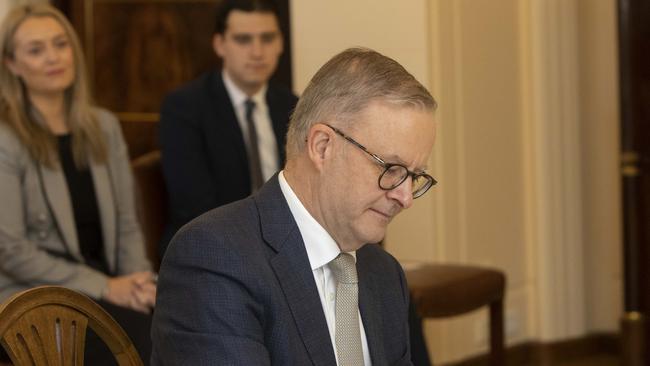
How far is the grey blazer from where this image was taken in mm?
3846

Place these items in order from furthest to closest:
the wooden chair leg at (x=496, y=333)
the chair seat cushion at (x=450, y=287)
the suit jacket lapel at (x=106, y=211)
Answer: the wooden chair leg at (x=496, y=333), the chair seat cushion at (x=450, y=287), the suit jacket lapel at (x=106, y=211)

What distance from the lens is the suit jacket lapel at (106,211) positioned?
409cm

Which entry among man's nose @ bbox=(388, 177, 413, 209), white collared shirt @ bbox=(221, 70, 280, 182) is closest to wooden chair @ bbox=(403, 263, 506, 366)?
white collared shirt @ bbox=(221, 70, 280, 182)

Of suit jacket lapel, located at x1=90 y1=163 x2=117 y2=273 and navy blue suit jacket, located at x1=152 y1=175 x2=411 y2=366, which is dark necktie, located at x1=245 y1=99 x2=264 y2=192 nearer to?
suit jacket lapel, located at x1=90 y1=163 x2=117 y2=273

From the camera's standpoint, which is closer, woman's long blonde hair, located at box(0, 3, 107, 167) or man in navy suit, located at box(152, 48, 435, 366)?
man in navy suit, located at box(152, 48, 435, 366)

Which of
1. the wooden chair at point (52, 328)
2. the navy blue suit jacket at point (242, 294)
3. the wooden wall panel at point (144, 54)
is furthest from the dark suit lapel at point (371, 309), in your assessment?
the wooden wall panel at point (144, 54)

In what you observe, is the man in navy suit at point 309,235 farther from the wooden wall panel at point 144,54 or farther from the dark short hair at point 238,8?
the wooden wall panel at point 144,54

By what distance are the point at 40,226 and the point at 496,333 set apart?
1.85 meters

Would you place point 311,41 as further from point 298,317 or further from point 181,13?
point 298,317

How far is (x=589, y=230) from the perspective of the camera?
19.2 feet

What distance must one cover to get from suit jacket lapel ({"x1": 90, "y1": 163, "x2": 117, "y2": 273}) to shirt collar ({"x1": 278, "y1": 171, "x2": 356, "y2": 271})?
203 centimetres

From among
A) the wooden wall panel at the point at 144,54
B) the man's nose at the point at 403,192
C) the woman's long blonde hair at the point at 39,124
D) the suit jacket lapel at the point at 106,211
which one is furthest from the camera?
the wooden wall panel at the point at 144,54

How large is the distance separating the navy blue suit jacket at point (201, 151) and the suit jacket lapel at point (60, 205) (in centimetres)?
50

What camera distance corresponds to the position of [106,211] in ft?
13.4
